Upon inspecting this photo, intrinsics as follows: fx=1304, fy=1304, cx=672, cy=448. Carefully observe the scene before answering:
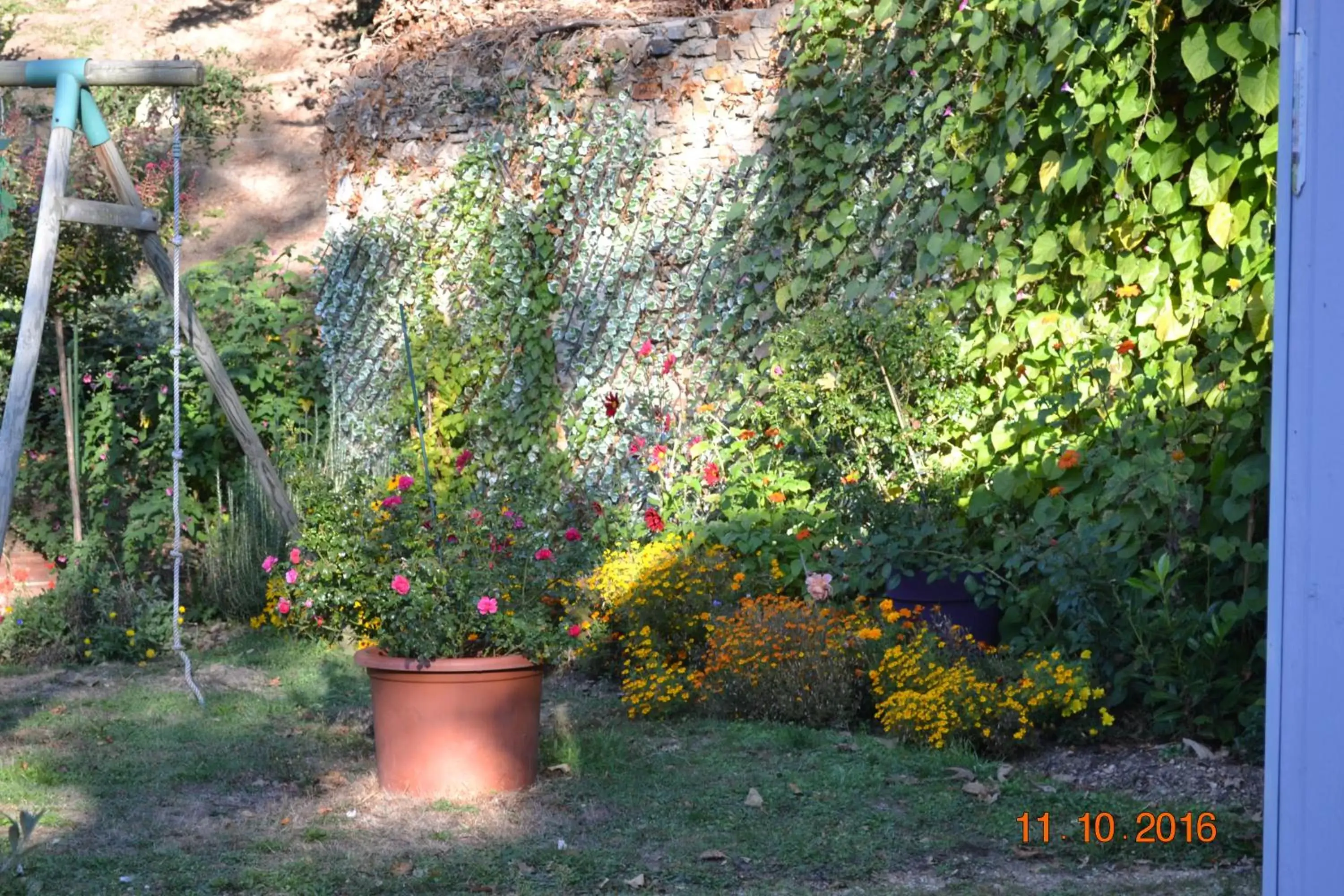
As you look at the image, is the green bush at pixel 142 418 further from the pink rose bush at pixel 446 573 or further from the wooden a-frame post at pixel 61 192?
the pink rose bush at pixel 446 573

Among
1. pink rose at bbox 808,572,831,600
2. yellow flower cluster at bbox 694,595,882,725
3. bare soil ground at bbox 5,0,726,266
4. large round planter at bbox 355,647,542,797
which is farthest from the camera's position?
bare soil ground at bbox 5,0,726,266

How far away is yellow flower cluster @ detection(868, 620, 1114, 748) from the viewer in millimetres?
3539

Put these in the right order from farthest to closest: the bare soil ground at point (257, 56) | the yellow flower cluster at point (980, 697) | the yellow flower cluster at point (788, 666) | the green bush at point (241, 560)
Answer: the bare soil ground at point (257, 56) → the green bush at point (241, 560) → the yellow flower cluster at point (788, 666) → the yellow flower cluster at point (980, 697)

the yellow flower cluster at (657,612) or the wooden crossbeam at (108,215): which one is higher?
the wooden crossbeam at (108,215)

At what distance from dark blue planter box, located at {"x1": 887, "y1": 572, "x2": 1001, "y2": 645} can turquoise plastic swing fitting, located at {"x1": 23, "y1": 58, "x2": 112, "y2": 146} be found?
10.3ft

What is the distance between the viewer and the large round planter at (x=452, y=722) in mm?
3357

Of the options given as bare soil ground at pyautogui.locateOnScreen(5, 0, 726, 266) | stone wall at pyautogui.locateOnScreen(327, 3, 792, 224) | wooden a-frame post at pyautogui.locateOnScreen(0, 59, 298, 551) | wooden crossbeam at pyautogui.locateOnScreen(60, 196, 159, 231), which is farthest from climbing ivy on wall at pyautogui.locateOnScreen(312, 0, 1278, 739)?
bare soil ground at pyautogui.locateOnScreen(5, 0, 726, 266)

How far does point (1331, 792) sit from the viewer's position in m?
1.40

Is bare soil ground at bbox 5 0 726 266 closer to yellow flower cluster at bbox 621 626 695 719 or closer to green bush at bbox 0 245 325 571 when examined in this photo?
green bush at bbox 0 245 325 571

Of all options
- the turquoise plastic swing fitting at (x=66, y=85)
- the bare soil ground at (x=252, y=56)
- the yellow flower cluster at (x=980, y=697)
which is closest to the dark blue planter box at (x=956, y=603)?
the yellow flower cluster at (x=980, y=697)

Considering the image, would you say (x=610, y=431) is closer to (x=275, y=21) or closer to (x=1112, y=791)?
(x=1112, y=791)

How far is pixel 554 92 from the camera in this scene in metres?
6.18

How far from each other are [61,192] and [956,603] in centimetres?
325

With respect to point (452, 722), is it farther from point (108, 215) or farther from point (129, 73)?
point (129, 73)
